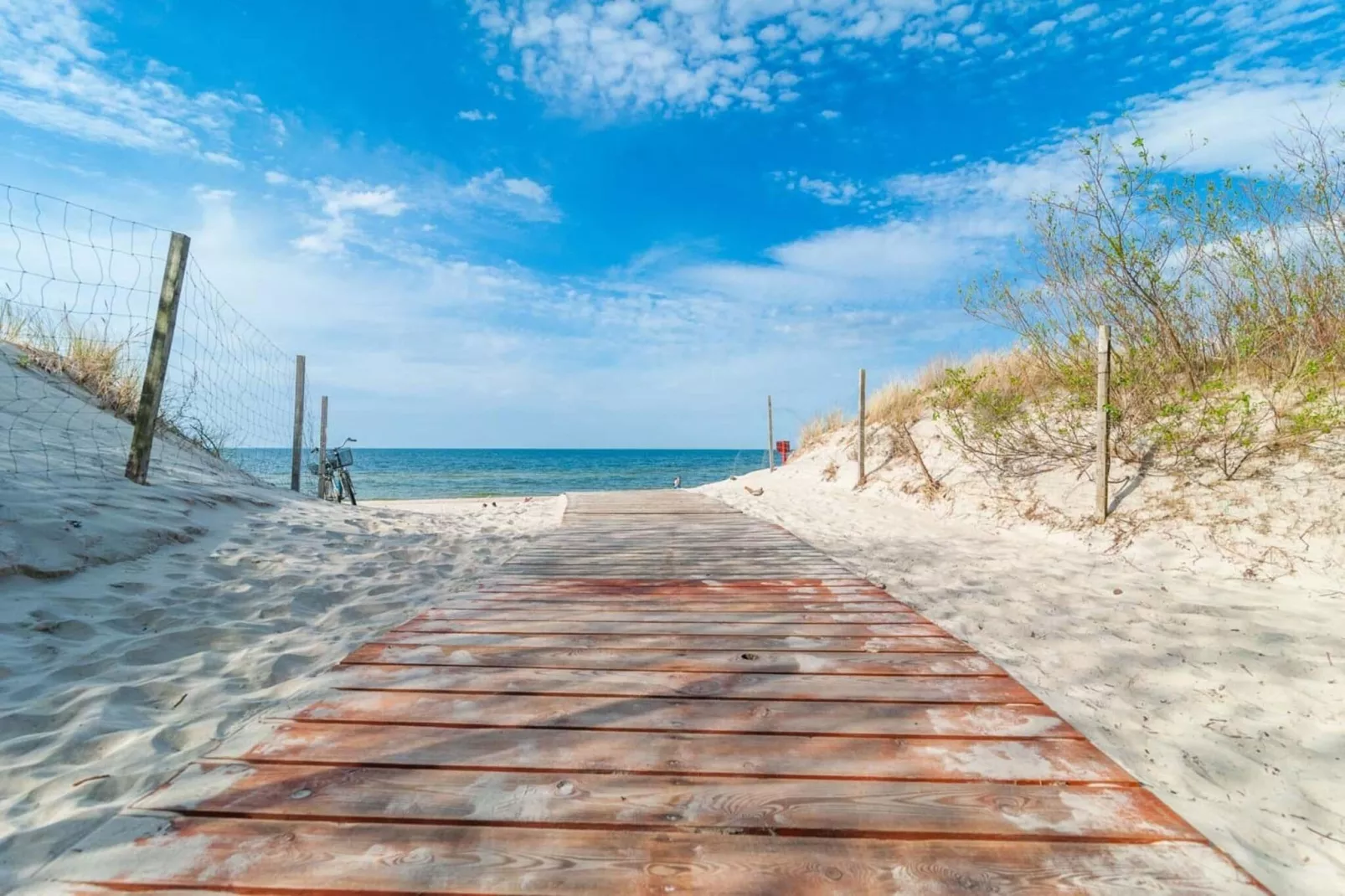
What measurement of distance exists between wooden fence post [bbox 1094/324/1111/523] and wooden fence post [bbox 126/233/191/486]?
745cm

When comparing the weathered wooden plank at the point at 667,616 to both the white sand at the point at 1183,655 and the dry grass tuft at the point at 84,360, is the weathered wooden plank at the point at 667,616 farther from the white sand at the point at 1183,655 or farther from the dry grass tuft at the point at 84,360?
the dry grass tuft at the point at 84,360

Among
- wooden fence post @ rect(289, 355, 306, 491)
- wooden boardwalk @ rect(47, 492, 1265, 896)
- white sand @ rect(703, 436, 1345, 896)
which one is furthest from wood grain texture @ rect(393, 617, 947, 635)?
wooden fence post @ rect(289, 355, 306, 491)

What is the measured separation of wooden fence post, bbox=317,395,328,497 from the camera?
8.53 metres

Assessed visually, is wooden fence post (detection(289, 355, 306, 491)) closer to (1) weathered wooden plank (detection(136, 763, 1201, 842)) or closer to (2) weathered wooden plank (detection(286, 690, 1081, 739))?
(2) weathered wooden plank (detection(286, 690, 1081, 739))

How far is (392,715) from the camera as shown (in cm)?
186

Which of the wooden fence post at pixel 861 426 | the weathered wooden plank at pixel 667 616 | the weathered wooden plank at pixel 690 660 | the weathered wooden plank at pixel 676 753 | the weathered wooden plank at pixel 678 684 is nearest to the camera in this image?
the weathered wooden plank at pixel 676 753

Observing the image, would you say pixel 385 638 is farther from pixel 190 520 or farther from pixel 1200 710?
pixel 1200 710

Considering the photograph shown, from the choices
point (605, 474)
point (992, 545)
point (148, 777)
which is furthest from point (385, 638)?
point (605, 474)

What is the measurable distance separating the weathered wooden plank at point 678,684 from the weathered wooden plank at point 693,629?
0.47 meters

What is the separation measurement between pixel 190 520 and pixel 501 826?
3986 millimetres

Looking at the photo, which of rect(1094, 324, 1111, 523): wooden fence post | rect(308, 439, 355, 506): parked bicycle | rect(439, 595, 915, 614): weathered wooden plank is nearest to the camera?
rect(439, 595, 915, 614): weathered wooden plank

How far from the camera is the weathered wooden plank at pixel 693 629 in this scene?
2.71m

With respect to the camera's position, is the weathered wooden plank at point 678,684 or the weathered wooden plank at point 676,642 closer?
the weathered wooden plank at point 678,684

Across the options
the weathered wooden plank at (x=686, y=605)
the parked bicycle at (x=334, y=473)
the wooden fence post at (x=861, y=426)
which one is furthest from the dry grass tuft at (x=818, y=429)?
the weathered wooden plank at (x=686, y=605)
